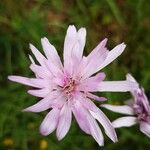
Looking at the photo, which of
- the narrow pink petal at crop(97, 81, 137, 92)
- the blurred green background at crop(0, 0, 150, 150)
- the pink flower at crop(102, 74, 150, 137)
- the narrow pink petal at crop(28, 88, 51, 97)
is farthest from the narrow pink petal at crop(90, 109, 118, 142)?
the blurred green background at crop(0, 0, 150, 150)

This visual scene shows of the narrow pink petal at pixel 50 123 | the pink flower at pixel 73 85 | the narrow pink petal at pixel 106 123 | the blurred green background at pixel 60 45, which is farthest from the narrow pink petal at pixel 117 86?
the blurred green background at pixel 60 45

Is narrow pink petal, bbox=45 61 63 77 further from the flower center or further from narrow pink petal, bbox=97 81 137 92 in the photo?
narrow pink petal, bbox=97 81 137 92

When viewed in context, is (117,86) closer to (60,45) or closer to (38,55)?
(38,55)

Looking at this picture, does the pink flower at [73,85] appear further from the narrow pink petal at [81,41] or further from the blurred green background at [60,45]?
the blurred green background at [60,45]

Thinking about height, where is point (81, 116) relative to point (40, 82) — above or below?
below

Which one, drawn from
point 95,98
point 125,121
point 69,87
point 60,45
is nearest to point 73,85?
point 69,87

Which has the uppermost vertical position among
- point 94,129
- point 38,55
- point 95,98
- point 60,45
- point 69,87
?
point 60,45

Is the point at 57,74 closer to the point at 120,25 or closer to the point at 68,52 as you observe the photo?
the point at 68,52
